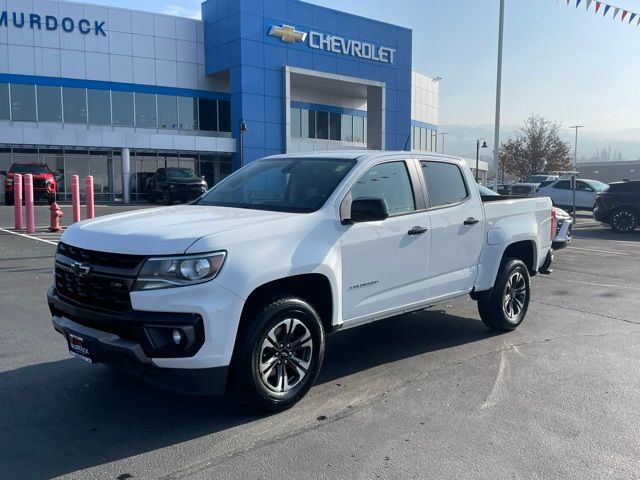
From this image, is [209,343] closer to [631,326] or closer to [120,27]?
[631,326]

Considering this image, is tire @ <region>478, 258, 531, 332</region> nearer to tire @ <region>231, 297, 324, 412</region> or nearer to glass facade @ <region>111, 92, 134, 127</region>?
tire @ <region>231, 297, 324, 412</region>

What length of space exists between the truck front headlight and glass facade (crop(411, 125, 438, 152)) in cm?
4980

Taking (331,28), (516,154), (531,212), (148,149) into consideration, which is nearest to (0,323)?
(531,212)

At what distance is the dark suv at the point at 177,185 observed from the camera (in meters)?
27.5

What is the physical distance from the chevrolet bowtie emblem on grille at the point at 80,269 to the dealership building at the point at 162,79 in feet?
100

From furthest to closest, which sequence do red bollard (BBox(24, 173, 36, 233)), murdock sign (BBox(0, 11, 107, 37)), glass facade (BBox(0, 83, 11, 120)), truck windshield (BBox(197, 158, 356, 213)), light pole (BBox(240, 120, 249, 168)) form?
light pole (BBox(240, 120, 249, 168)) → glass facade (BBox(0, 83, 11, 120)) → murdock sign (BBox(0, 11, 107, 37)) → red bollard (BBox(24, 173, 36, 233)) → truck windshield (BBox(197, 158, 356, 213))

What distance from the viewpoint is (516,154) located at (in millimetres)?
56000

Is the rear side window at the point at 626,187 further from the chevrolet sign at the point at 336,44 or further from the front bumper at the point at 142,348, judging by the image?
the chevrolet sign at the point at 336,44

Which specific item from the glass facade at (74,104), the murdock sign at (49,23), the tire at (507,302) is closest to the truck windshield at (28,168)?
the glass facade at (74,104)

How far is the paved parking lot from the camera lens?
138 inches

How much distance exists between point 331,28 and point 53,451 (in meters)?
37.8

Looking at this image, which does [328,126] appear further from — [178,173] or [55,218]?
[55,218]

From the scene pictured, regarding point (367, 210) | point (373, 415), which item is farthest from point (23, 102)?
point (373, 415)

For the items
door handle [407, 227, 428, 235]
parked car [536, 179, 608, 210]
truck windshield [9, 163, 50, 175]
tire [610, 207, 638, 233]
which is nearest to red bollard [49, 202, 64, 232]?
truck windshield [9, 163, 50, 175]
